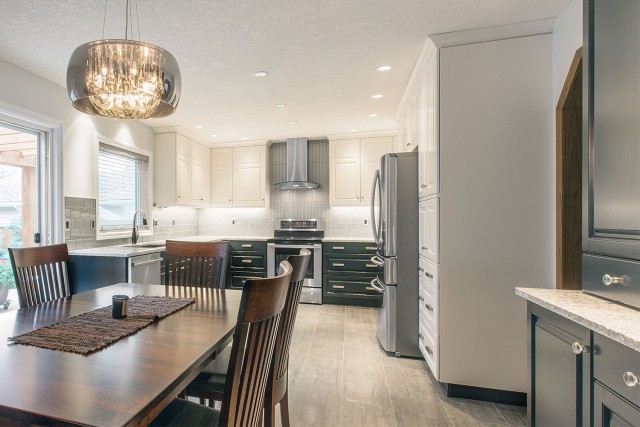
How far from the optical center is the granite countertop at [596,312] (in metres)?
0.81

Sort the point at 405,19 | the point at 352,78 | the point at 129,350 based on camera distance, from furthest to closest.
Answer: the point at 352,78 → the point at 405,19 → the point at 129,350

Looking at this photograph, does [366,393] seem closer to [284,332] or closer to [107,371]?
[284,332]

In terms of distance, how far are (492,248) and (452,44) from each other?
142 centimetres

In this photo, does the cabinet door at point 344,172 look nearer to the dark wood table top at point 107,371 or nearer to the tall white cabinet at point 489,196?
the tall white cabinet at point 489,196

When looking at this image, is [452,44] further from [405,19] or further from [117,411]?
[117,411]

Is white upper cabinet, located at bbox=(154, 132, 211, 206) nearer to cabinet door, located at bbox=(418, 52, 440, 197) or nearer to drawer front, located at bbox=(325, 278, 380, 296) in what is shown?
drawer front, located at bbox=(325, 278, 380, 296)

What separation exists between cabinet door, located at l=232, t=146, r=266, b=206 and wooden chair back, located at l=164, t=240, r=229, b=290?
282 cm

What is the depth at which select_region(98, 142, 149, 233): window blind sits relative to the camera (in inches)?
138

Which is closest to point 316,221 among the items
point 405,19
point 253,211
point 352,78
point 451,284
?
point 253,211

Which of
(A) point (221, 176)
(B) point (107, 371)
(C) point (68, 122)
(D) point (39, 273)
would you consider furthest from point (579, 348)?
(A) point (221, 176)

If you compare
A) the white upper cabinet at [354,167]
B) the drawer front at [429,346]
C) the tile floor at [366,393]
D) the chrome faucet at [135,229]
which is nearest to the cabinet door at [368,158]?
the white upper cabinet at [354,167]

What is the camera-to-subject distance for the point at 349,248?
14.2 ft

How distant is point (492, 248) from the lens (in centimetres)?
207

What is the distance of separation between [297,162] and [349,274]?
1935 millimetres
